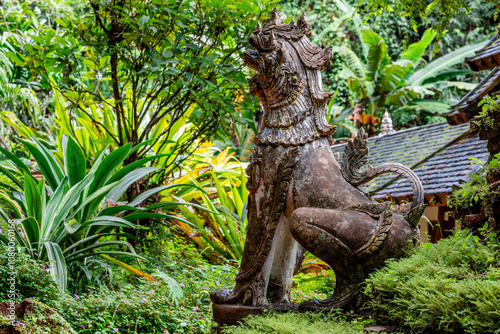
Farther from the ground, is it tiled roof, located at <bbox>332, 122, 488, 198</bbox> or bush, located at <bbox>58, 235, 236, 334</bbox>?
tiled roof, located at <bbox>332, 122, 488, 198</bbox>

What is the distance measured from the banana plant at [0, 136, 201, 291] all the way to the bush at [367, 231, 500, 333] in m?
2.34

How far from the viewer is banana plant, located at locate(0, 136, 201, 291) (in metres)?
3.78

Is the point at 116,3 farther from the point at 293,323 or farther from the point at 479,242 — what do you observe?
the point at 479,242

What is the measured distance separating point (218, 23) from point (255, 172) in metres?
2.15

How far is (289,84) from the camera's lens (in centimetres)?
292

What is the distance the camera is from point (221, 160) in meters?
7.13

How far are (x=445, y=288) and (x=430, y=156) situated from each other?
6.12 meters

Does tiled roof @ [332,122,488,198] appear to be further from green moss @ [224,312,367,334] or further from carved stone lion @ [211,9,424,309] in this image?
green moss @ [224,312,367,334]

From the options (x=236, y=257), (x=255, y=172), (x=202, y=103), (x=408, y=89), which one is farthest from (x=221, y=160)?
(x=408, y=89)

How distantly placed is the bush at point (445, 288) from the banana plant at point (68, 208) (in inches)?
91.9

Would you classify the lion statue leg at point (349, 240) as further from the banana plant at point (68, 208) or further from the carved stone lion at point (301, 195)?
the banana plant at point (68, 208)

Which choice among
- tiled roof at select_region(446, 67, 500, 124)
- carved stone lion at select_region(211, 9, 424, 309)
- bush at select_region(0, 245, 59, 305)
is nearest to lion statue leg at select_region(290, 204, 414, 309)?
carved stone lion at select_region(211, 9, 424, 309)

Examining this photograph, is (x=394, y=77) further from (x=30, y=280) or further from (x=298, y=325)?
(x=298, y=325)

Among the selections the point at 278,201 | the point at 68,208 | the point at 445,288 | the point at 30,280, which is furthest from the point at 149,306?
the point at 445,288
